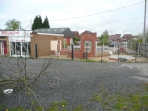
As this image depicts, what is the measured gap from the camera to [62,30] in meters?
41.8

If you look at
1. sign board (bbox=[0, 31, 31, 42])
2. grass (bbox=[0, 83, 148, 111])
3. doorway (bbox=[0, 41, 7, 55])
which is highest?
sign board (bbox=[0, 31, 31, 42])

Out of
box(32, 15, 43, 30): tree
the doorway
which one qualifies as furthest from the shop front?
box(32, 15, 43, 30): tree

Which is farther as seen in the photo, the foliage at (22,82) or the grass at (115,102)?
the grass at (115,102)

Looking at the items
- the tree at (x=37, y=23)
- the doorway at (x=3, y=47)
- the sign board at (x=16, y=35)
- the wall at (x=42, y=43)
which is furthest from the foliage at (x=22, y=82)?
the tree at (x=37, y=23)

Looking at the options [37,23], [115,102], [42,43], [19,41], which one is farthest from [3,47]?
[37,23]

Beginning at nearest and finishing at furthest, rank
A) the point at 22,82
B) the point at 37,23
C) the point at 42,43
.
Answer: the point at 22,82 → the point at 42,43 → the point at 37,23

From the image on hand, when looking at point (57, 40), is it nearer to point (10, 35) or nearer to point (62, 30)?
point (10, 35)

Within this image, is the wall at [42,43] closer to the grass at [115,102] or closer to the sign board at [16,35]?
the sign board at [16,35]

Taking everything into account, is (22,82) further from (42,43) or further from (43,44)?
(43,44)

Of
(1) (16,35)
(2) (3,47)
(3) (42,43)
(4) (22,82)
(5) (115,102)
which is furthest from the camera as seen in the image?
(2) (3,47)

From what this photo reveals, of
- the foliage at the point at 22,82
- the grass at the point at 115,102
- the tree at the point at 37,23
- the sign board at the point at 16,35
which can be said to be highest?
the tree at the point at 37,23

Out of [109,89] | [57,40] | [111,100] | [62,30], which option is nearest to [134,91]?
[109,89]

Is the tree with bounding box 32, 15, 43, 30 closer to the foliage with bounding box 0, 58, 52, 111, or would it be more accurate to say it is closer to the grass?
the foliage with bounding box 0, 58, 52, 111

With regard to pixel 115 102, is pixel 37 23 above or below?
above
